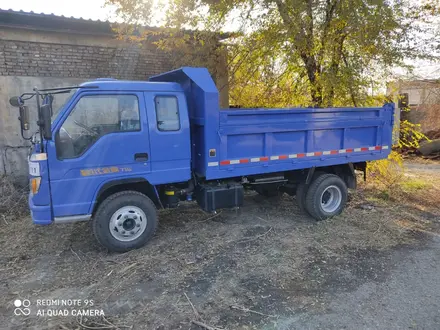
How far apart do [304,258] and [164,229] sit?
7.51 ft

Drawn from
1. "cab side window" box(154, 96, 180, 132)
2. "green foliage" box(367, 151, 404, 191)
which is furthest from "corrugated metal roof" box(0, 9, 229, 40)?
"green foliage" box(367, 151, 404, 191)

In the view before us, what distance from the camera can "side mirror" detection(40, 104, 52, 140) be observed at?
3975 millimetres

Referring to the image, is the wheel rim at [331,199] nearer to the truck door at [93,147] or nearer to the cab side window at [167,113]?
the cab side window at [167,113]

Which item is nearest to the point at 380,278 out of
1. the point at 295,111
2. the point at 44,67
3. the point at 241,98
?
the point at 295,111

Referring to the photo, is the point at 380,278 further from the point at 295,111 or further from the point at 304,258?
the point at 295,111

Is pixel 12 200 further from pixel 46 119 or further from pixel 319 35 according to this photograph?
pixel 319 35

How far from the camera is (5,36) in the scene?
718 centimetres

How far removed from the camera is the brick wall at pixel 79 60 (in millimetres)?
7316

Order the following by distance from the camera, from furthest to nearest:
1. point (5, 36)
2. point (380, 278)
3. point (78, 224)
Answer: point (5, 36)
point (78, 224)
point (380, 278)

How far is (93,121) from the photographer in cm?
434

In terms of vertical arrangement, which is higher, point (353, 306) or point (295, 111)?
point (295, 111)

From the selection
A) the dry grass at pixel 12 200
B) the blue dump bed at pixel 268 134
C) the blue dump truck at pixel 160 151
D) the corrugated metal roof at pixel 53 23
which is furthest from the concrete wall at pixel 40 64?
the blue dump bed at pixel 268 134

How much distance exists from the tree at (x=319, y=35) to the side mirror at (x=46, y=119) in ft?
14.3

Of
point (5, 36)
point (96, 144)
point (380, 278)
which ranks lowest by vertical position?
point (380, 278)
